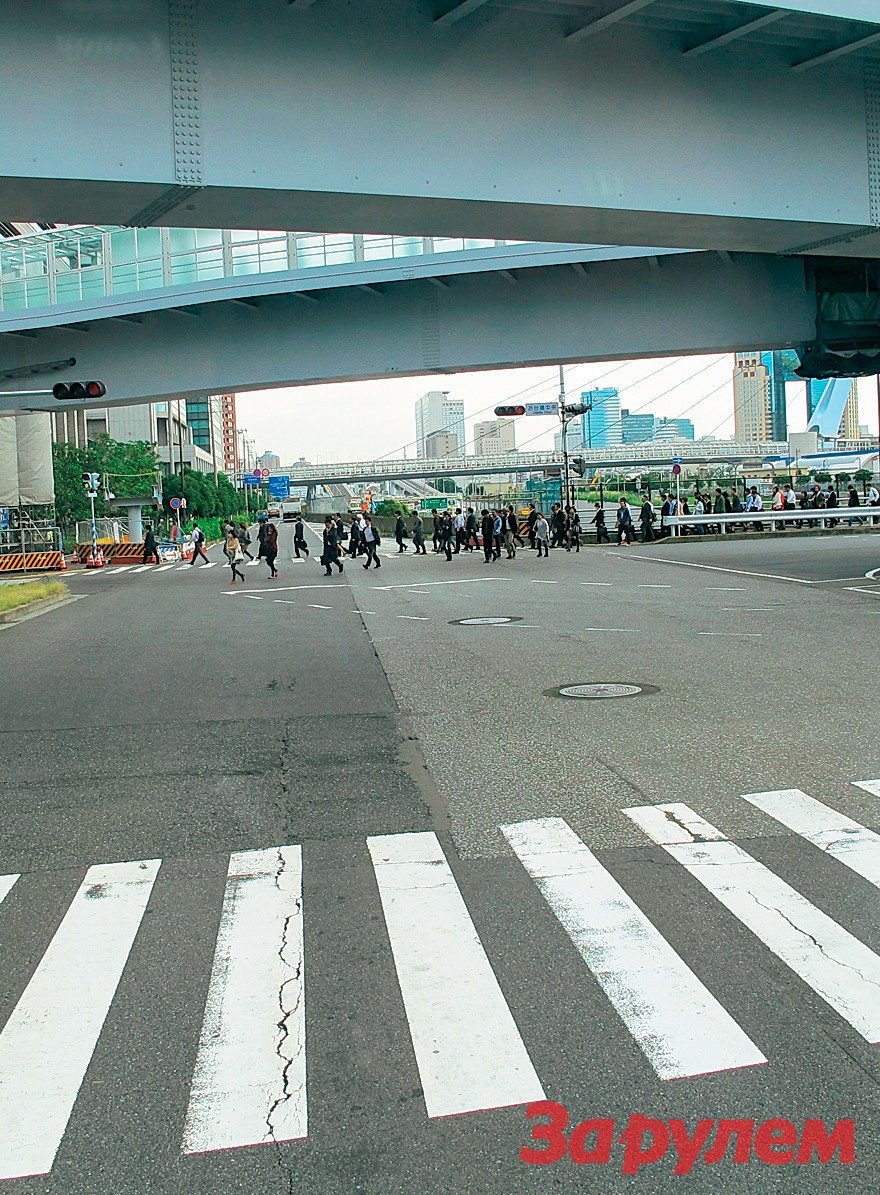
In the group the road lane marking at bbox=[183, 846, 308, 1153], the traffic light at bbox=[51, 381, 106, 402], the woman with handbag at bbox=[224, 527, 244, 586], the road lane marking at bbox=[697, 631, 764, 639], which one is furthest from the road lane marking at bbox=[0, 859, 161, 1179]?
the woman with handbag at bbox=[224, 527, 244, 586]

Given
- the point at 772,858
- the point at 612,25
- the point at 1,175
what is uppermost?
the point at 612,25

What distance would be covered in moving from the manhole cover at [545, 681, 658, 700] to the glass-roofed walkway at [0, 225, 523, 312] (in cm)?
1755

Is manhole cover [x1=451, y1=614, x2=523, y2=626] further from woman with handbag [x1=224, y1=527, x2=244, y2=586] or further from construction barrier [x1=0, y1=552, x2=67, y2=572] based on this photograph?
construction barrier [x1=0, y1=552, x2=67, y2=572]

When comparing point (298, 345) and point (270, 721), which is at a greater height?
point (298, 345)

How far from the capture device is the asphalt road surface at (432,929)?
3.60 meters

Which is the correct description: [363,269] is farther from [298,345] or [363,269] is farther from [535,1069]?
[535,1069]

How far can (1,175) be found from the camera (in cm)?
1139

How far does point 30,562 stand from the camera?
46.0 m

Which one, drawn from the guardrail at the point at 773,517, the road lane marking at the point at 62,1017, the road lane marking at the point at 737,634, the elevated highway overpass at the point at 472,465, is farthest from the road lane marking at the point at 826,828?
the elevated highway overpass at the point at 472,465

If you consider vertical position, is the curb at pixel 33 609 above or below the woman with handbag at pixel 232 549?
below

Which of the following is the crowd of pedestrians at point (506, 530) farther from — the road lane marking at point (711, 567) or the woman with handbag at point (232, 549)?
the road lane marking at point (711, 567)

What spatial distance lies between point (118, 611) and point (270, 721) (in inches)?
568

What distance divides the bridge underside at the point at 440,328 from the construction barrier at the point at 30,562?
15.1 metres

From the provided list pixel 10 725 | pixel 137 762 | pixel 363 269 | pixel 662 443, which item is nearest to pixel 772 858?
pixel 137 762
